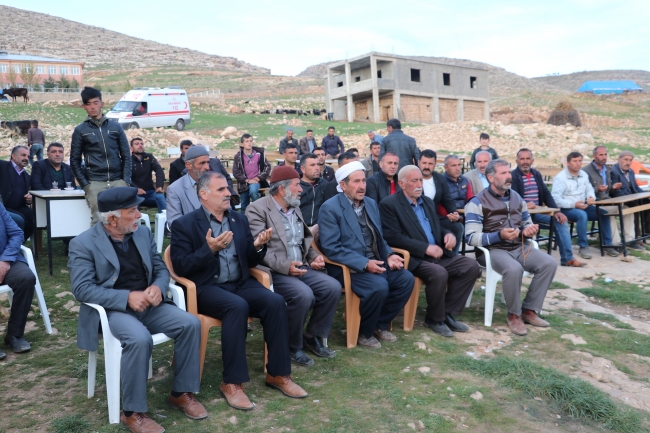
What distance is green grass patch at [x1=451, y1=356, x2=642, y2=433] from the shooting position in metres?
3.84

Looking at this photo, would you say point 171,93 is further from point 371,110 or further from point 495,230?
point 495,230

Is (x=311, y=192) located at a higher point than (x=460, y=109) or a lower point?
lower

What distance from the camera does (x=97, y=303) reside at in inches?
148

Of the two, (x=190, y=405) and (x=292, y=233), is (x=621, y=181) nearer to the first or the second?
(x=292, y=233)

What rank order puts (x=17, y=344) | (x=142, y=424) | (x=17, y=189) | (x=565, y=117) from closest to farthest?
(x=142, y=424) → (x=17, y=344) → (x=17, y=189) → (x=565, y=117)

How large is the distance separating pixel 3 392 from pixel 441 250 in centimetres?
384

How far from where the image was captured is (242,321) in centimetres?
407

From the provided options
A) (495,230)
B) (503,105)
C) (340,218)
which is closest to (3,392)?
(340,218)

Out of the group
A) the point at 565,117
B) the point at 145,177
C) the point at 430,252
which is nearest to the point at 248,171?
the point at 145,177

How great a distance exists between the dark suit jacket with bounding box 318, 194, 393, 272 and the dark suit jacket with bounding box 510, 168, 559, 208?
3459mm

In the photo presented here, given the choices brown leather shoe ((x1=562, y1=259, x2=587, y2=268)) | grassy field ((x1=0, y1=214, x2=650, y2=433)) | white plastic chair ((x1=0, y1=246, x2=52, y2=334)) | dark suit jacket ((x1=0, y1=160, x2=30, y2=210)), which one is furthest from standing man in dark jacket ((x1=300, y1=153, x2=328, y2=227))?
brown leather shoe ((x1=562, y1=259, x2=587, y2=268))

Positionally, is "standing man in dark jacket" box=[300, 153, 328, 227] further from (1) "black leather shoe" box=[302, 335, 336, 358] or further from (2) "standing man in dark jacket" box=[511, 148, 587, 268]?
(2) "standing man in dark jacket" box=[511, 148, 587, 268]

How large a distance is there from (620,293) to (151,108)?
88.4 ft

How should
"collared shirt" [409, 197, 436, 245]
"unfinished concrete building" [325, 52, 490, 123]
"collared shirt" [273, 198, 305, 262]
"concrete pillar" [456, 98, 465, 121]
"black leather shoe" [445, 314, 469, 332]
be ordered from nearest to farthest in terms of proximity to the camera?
1. "collared shirt" [273, 198, 305, 262]
2. "black leather shoe" [445, 314, 469, 332]
3. "collared shirt" [409, 197, 436, 245]
4. "unfinished concrete building" [325, 52, 490, 123]
5. "concrete pillar" [456, 98, 465, 121]
